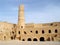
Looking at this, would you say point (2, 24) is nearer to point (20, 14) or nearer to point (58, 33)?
point (20, 14)

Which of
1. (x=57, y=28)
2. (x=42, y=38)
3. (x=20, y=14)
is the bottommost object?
(x=42, y=38)

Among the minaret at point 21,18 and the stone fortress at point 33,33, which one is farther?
the minaret at point 21,18

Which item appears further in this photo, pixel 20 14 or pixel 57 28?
pixel 20 14

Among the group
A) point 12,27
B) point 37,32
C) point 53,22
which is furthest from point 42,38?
point 12,27

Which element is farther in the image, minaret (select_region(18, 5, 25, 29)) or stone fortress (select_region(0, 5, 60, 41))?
minaret (select_region(18, 5, 25, 29))

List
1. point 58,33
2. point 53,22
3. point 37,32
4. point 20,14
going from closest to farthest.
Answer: point 58,33 < point 37,32 < point 20,14 < point 53,22

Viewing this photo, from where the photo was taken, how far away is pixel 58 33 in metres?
38.1

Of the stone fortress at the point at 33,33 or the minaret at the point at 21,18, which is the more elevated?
the minaret at the point at 21,18

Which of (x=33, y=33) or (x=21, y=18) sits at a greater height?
(x=21, y=18)

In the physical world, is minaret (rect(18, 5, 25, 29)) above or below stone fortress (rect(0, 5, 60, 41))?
above

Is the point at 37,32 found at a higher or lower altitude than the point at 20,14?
lower

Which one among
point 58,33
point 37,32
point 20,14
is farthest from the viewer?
point 20,14

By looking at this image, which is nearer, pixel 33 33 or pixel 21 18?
pixel 33 33

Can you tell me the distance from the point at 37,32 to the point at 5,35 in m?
9.23
